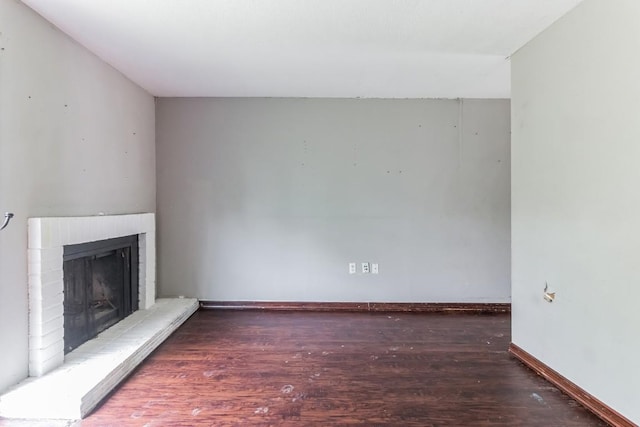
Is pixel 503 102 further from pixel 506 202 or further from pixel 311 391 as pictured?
pixel 311 391

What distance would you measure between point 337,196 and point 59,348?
8.41ft

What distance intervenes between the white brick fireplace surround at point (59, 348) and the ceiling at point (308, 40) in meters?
1.28

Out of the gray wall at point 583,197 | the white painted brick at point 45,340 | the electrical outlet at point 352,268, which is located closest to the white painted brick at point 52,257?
the white painted brick at point 45,340

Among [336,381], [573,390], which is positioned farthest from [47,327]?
[573,390]

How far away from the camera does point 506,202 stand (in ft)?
11.6

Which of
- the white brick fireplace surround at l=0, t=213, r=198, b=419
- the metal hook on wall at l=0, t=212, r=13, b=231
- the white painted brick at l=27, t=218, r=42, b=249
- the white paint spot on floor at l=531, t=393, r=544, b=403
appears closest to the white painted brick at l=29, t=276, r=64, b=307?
the white brick fireplace surround at l=0, t=213, r=198, b=419

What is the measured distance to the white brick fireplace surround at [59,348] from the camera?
1.76 m

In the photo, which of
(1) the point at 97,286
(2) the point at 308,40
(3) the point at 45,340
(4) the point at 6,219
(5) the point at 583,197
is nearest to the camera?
(4) the point at 6,219

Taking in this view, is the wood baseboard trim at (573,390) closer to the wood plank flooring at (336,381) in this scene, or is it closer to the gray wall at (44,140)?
the wood plank flooring at (336,381)

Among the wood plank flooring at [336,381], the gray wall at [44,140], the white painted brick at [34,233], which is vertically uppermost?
the gray wall at [44,140]

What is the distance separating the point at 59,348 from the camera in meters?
2.08

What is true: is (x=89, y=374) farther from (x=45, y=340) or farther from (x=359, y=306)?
(x=359, y=306)

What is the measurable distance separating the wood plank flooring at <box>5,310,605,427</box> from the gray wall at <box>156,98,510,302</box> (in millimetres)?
593

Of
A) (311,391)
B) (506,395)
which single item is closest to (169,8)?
(311,391)
